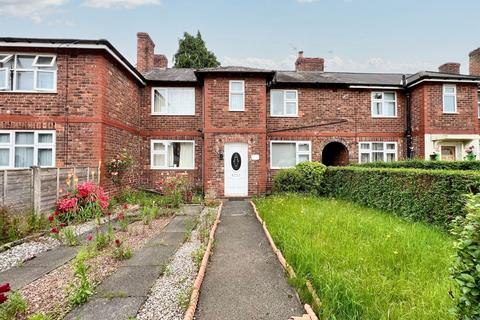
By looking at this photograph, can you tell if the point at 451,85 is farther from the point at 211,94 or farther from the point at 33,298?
the point at 33,298

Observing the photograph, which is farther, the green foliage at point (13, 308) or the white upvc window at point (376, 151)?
the white upvc window at point (376, 151)

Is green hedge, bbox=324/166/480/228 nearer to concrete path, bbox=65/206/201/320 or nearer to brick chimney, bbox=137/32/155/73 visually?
concrete path, bbox=65/206/201/320

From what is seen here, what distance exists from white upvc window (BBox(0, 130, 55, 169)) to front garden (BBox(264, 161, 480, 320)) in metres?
8.03

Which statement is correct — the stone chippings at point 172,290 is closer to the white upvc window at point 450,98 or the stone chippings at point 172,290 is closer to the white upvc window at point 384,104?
the white upvc window at point 384,104

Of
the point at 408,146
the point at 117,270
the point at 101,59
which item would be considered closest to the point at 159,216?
the point at 117,270

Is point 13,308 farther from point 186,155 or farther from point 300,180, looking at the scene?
point 186,155

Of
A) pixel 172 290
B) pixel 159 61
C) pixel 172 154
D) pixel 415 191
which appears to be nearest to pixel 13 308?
pixel 172 290

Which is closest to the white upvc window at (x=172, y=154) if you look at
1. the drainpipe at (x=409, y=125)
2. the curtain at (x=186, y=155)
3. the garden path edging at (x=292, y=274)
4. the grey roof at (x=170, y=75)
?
the curtain at (x=186, y=155)

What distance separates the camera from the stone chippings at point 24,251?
4266 millimetres

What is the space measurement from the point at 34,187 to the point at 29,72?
5.41 m

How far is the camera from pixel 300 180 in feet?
37.0

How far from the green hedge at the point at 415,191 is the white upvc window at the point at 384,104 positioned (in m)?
5.75

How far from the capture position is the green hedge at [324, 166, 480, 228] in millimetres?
5484

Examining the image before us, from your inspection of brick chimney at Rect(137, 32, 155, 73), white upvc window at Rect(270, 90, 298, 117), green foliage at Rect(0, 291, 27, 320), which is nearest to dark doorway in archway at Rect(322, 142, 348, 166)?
white upvc window at Rect(270, 90, 298, 117)
